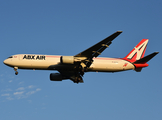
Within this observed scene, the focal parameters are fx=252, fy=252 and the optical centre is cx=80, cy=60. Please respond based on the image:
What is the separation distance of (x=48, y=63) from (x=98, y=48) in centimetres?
937

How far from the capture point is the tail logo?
163ft

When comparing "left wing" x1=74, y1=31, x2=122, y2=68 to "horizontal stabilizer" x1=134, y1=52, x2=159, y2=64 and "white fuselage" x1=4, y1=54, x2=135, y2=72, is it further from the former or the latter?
"horizontal stabilizer" x1=134, y1=52, x2=159, y2=64

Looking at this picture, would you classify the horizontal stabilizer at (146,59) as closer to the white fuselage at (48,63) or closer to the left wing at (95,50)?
the white fuselage at (48,63)

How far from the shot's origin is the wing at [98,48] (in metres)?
39.7

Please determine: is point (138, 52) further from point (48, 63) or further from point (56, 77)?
point (48, 63)

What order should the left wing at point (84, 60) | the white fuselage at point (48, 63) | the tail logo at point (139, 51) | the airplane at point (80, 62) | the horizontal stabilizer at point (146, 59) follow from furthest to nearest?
the tail logo at point (139, 51)
the white fuselage at point (48, 63)
the horizontal stabilizer at point (146, 59)
the airplane at point (80, 62)
the left wing at point (84, 60)

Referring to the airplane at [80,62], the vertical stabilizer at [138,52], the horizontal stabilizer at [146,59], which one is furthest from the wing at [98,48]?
the vertical stabilizer at [138,52]

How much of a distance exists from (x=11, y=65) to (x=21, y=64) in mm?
1986

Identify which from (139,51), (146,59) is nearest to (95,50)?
(146,59)

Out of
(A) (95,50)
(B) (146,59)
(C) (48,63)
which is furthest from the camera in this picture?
(B) (146,59)

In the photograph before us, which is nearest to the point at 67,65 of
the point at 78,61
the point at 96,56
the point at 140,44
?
the point at 78,61

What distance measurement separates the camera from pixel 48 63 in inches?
1758

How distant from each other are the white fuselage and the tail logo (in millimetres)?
3747

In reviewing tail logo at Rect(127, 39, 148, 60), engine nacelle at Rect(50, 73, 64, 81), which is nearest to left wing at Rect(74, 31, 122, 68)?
engine nacelle at Rect(50, 73, 64, 81)
